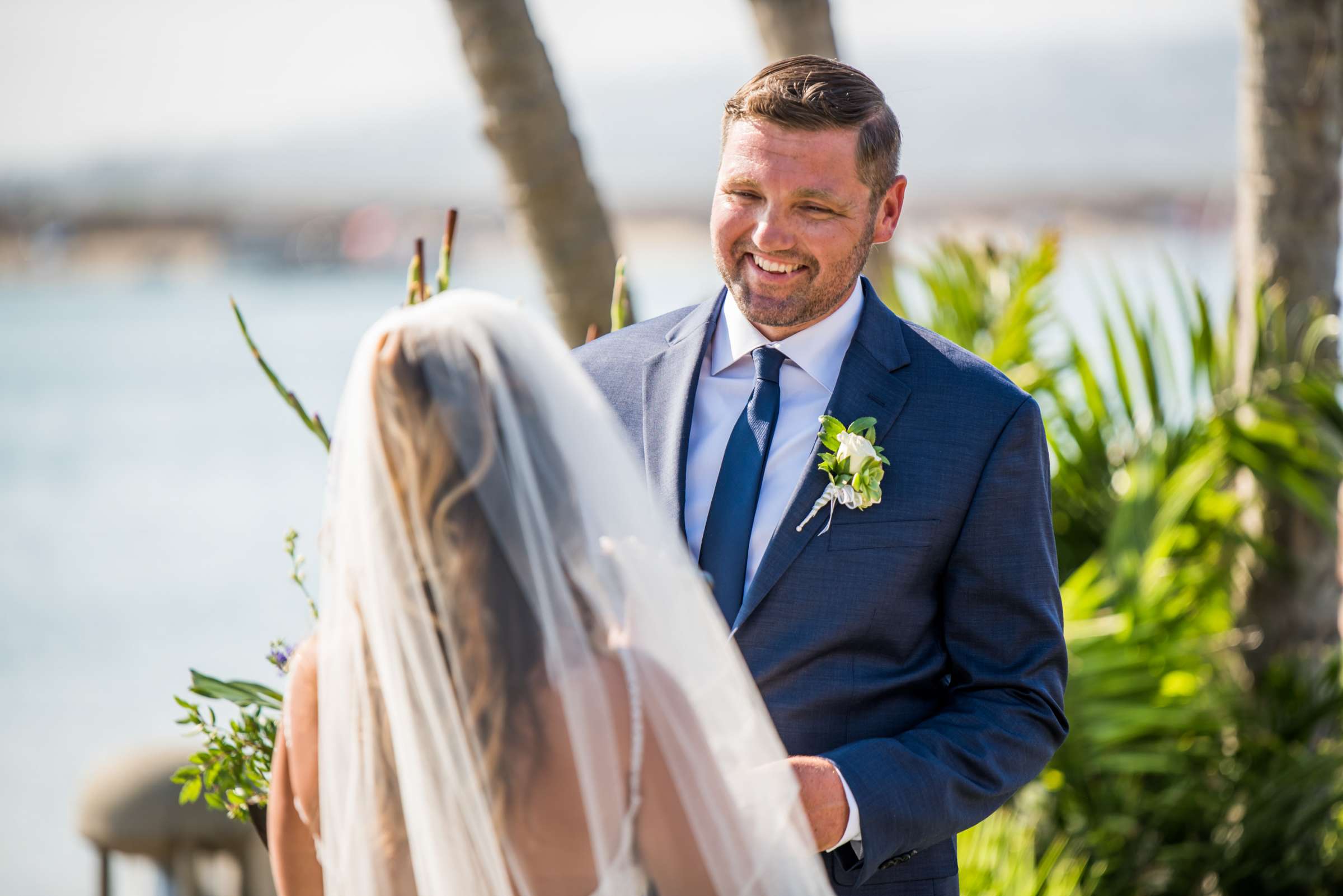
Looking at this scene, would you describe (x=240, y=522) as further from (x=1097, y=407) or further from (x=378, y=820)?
(x=378, y=820)

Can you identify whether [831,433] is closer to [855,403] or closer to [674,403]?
[855,403]

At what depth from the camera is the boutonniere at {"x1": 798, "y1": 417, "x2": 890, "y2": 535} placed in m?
2.02

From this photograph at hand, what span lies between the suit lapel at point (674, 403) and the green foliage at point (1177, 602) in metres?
2.12

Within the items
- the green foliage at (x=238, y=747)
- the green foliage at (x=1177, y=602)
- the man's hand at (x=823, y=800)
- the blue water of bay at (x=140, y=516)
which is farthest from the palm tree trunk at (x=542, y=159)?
the man's hand at (x=823, y=800)

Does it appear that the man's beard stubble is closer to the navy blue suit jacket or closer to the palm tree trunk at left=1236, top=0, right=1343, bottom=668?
the navy blue suit jacket

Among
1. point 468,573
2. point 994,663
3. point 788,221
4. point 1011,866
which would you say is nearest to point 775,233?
Answer: point 788,221

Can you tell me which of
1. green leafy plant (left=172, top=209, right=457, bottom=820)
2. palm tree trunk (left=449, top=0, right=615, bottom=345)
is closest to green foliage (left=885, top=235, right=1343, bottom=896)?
palm tree trunk (left=449, top=0, right=615, bottom=345)

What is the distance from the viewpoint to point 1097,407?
4602 mm

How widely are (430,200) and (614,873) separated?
97.2m

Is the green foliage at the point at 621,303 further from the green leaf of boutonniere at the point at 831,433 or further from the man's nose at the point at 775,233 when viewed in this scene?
the green leaf of boutonniere at the point at 831,433

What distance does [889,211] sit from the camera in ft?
7.54

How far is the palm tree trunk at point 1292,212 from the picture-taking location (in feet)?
14.4

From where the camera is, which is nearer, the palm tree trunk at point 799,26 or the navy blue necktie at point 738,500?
the navy blue necktie at point 738,500

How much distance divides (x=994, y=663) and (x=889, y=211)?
807 mm
